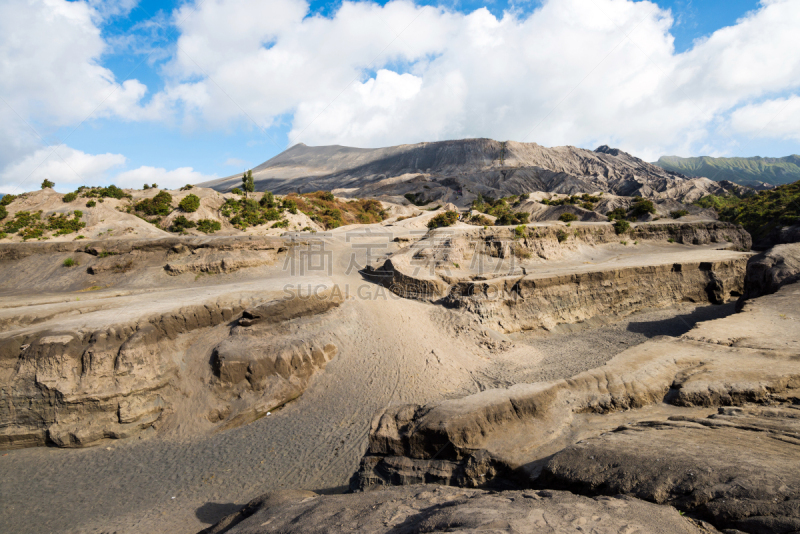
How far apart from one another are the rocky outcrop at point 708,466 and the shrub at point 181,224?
31493 mm

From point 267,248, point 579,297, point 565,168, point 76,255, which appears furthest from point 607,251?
point 565,168

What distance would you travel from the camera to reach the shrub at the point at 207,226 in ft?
94.6

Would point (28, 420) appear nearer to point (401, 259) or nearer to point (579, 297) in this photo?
point (401, 259)

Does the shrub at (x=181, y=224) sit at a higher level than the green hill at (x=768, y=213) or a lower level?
lower

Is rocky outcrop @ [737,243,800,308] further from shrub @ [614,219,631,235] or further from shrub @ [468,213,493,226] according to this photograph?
shrub @ [468,213,493,226]

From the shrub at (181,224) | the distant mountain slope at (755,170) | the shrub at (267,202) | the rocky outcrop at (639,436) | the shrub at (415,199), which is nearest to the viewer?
the rocky outcrop at (639,436)

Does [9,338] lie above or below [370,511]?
A: above

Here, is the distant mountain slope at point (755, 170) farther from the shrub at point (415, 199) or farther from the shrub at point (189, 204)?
the shrub at point (189, 204)

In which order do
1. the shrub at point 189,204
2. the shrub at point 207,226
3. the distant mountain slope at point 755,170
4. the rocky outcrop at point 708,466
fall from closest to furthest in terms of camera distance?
the rocky outcrop at point 708,466, the shrub at point 207,226, the shrub at point 189,204, the distant mountain slope at point 755,170

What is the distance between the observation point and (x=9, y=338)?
9211mm

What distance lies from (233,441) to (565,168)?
428ft

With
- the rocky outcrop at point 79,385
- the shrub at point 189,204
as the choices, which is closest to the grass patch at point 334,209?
the shrub at point 189,204

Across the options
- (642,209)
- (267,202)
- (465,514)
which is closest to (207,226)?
(267,202)

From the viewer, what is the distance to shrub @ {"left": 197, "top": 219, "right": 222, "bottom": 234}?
94.6 feet
